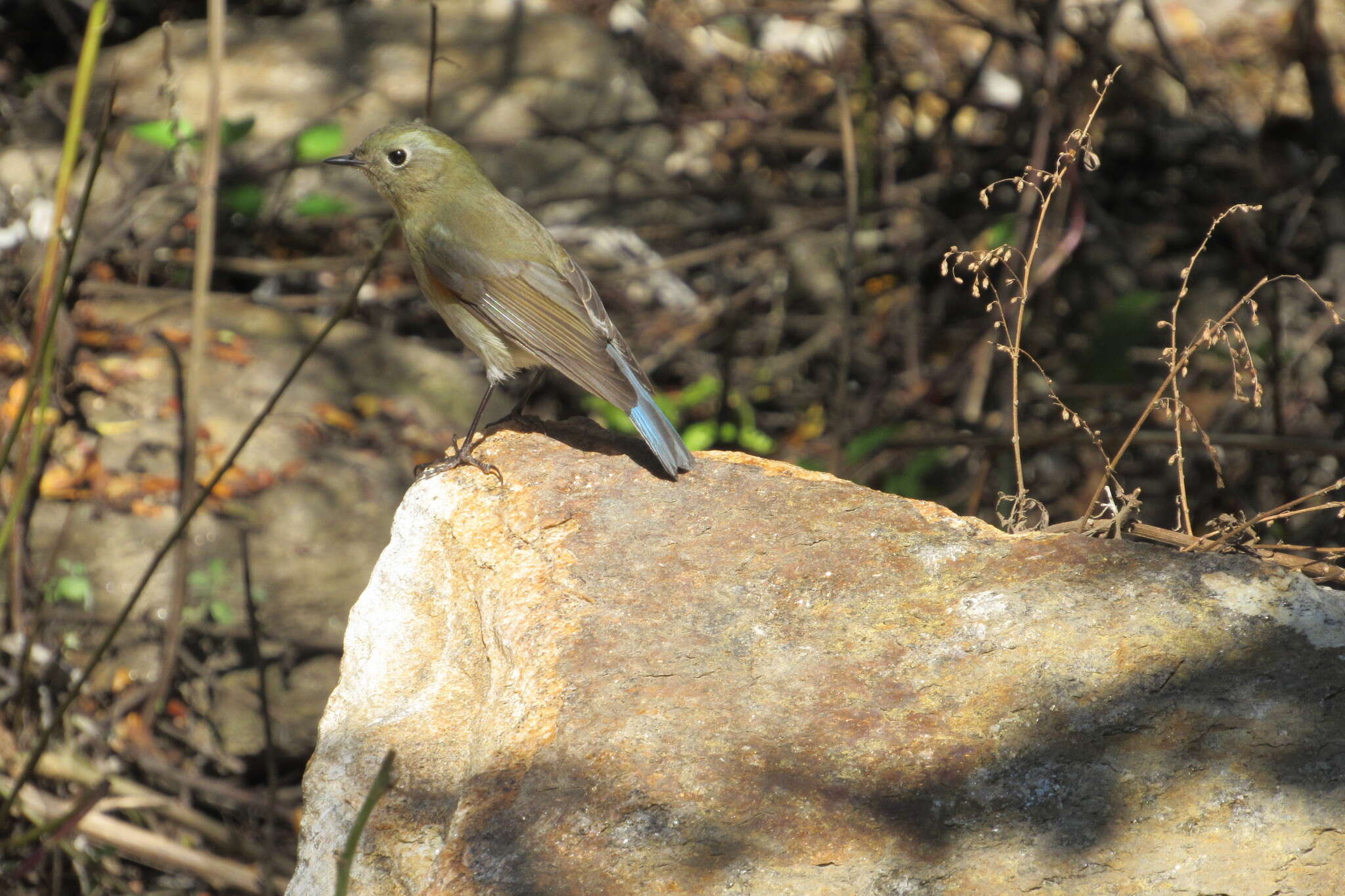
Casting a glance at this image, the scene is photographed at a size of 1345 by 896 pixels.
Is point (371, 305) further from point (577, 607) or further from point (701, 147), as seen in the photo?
point (577, 607)

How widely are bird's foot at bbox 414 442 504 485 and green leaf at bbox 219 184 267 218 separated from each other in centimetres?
340

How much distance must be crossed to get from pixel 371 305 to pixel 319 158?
0.81 metres

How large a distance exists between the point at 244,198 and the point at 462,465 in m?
3.55

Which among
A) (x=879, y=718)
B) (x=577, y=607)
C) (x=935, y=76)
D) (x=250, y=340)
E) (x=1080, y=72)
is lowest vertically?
(x=879, y=718)

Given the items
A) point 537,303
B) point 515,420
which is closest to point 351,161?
point 537,303

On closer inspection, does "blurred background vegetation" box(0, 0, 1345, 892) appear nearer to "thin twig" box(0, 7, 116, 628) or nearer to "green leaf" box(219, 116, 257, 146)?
"green leaf" box(219, 116, 257, 146)

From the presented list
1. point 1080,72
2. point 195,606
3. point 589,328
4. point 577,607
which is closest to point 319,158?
point 195,606

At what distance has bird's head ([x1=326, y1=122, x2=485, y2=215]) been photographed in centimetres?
388

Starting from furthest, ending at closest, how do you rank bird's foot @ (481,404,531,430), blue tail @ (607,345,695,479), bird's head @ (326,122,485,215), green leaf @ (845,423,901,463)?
green leaf @ (845,423,901,463), bird's head @ (326,122,485,215), bird's foot @ (481,404,531,430), blue tail @ (607,345,695,479)

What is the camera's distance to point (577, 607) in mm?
2377

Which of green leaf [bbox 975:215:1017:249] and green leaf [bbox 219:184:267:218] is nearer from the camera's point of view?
green leaf [bbox 975:215:1017:249]

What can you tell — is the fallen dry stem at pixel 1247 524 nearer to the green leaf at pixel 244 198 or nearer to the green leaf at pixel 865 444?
the green leaf at pixel 865 444

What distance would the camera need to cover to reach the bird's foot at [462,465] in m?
2.92

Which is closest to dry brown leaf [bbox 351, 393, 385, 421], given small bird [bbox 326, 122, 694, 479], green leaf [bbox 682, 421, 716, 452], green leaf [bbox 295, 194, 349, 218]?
green leaf [bbox 295, 194, 349, 218]
